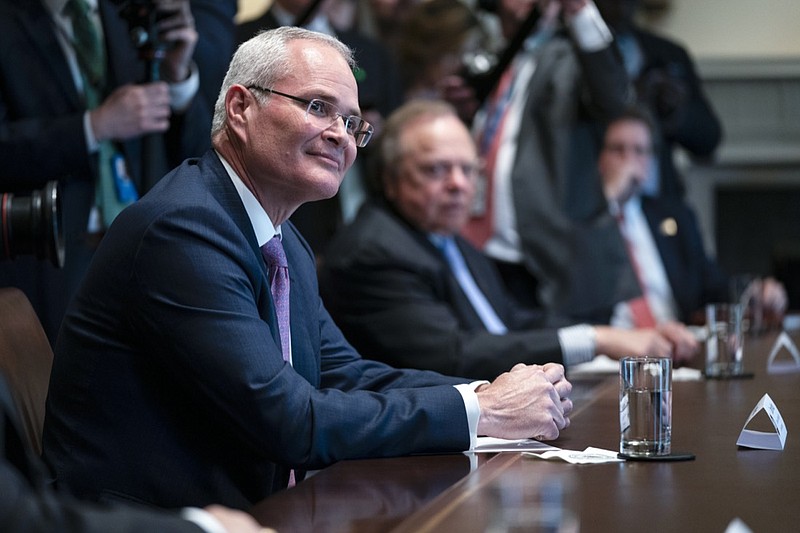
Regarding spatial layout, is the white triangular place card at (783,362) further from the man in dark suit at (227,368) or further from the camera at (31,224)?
the camera at (31,224)

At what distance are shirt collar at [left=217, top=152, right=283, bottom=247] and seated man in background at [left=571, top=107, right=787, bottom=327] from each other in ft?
8.26

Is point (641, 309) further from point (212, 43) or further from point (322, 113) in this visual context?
point (322, 113)

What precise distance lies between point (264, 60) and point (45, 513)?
3.11 feet

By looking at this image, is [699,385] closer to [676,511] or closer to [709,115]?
[676,511]

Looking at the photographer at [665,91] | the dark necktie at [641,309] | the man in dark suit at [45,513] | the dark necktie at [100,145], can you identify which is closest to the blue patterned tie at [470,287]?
the dark necktie at [100,145]

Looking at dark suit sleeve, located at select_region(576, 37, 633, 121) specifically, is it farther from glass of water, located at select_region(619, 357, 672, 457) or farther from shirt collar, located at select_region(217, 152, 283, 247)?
glass of water, located at select_region(619, 357, 672, 457)

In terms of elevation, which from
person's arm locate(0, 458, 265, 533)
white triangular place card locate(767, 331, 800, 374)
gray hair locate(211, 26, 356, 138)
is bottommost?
white triangular place card locate(767, 331, 800, 374)

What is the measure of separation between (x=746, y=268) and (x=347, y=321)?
454 cm

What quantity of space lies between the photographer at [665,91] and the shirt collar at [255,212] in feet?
9.65

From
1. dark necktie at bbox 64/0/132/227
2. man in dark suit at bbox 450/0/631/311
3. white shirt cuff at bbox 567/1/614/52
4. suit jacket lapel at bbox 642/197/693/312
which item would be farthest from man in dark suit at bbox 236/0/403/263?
suit jacket lapel at bbox 642/197/693/312

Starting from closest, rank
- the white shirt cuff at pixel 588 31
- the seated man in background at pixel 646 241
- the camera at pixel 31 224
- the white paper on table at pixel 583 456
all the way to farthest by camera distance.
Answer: the white paper on table at pixel 583 456
the camera at pixel 31 224
the white shirt cuff at pixel 588 31
the seated man in background at pixel 646 241

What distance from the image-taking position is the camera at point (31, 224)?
212 centimetres

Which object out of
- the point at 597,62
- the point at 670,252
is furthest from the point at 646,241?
the point at 597,62

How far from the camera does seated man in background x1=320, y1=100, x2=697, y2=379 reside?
2785mm
